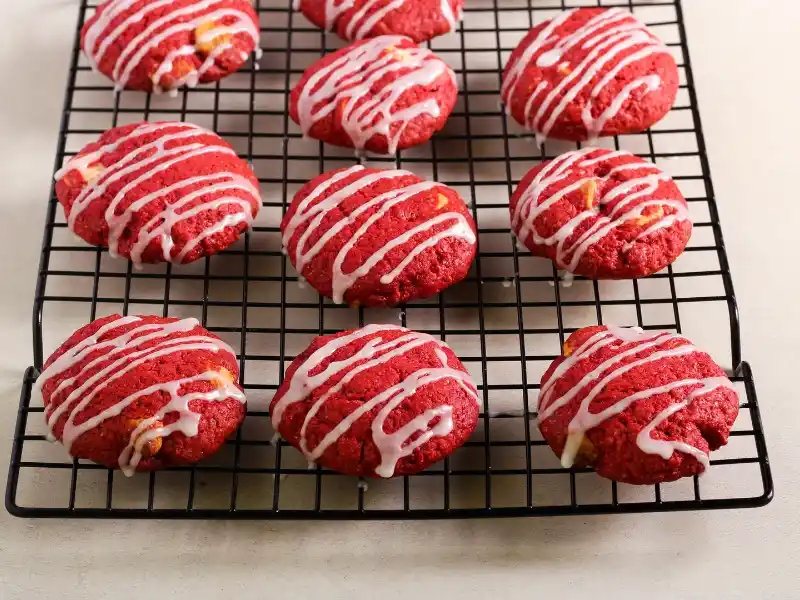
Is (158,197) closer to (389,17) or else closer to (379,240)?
(379,240)

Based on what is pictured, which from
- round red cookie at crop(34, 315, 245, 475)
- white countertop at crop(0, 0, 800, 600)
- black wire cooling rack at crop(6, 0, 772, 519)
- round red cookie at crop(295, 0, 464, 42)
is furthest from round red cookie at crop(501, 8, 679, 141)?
round red cookie at crop(34, 315, 245, 475)

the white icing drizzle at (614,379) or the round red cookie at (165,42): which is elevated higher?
the round red cookie at (165,42)

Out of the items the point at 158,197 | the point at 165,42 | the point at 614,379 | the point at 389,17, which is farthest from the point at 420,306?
the point at 165,42

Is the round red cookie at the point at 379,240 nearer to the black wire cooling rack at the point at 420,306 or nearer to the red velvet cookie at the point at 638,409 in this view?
the black wire cooling rack at the point at 420,306

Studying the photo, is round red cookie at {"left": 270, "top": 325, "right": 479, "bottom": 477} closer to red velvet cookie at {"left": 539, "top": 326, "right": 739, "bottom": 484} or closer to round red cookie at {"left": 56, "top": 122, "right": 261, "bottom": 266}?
red velvet cookie at {"left": 539, "top": 326, "right": 739, "bottom": 484}

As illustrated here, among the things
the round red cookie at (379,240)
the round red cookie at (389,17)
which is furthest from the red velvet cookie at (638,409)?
the round red cookie at (389,17)

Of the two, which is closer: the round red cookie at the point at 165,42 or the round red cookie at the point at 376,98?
the round red cookie at the point at 376,98
